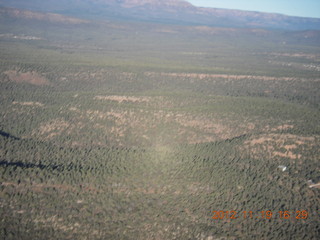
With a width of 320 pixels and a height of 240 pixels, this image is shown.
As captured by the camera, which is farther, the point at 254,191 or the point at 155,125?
the point at 155,125

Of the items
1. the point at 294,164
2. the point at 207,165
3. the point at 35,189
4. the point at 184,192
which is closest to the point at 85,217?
the point at 35,189

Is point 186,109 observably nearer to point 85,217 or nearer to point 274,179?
point 274,179

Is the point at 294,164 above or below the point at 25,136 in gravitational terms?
above

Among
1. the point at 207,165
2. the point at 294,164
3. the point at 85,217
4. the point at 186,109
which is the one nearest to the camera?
the point at 85,217

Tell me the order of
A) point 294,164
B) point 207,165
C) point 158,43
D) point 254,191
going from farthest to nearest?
point 158,43, point 207,165, point 294,164, point 254,191
